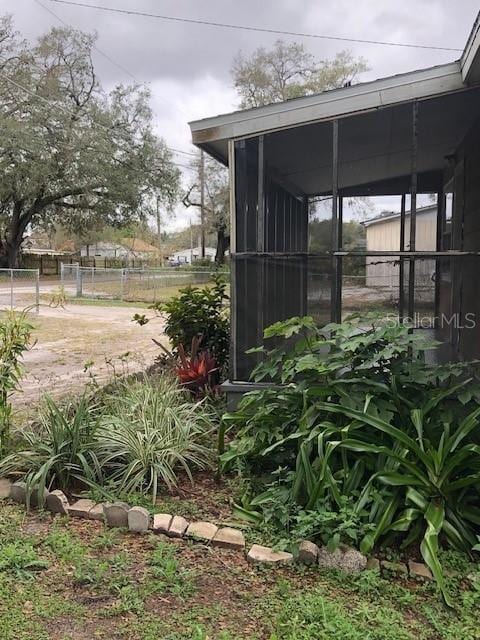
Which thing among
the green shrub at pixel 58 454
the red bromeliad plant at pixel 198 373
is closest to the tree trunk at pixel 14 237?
the red bromeliad plant at pixel 198 373

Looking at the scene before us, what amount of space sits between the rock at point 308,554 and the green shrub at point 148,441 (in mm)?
878

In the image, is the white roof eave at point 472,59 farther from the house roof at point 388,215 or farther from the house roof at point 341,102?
the house roof at point 388,215

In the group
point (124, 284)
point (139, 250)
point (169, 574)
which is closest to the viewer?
point (169, 574)

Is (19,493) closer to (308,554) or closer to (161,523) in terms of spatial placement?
(161,523)

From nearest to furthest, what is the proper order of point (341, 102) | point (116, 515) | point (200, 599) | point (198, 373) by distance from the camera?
1. point (200, 599)
2. point (116, 515)
3. point (341, 102)
4. point (198, 373)

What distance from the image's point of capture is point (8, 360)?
343cm

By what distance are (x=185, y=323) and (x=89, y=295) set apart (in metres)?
15.3

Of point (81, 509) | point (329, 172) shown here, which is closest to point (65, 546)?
Result: point (81, 509)

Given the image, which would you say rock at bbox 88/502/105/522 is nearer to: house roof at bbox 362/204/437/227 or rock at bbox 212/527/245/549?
rock at bbox 212/527/245/549

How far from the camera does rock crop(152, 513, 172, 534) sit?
274 cm

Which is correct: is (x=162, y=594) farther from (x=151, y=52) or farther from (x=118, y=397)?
(x=151, y=52)

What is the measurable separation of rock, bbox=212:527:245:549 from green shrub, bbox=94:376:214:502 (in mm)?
477

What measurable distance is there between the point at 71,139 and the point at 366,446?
997 inches

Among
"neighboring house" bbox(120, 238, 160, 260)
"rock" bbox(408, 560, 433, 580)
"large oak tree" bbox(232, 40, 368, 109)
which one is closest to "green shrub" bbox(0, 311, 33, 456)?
"rock" bbox(408, 560, 433, 580)
